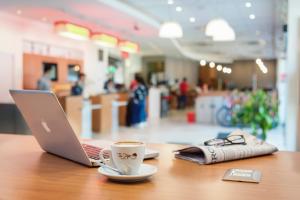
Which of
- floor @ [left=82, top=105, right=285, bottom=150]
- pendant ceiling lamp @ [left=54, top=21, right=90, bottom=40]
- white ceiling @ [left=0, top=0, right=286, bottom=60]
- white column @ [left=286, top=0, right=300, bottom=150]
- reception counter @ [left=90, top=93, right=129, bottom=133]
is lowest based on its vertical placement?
floor @ [left=82, top=105, right=285, bottom=150]

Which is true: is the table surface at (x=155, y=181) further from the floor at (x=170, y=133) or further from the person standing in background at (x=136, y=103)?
the person standing in background at (x=136, y=103)

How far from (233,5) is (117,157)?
21.9 ft

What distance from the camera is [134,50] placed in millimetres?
11227

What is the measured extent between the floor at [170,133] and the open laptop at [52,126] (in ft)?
18.5

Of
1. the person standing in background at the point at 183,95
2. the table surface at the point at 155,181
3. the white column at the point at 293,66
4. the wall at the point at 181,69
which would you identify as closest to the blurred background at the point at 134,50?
the white column at the point at 293,66

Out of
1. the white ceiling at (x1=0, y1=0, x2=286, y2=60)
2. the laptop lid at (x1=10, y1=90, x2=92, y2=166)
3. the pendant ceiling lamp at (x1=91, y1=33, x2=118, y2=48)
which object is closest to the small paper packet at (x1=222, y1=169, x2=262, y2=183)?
the laptop lid at (x1=10, y1=90, x2=92, y2=166)

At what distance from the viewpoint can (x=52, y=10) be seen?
269 inches

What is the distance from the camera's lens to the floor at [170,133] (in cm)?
748

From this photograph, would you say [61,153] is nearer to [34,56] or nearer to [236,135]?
[236,135]

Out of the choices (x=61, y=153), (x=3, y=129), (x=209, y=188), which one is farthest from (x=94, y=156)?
(x=3, y=129)

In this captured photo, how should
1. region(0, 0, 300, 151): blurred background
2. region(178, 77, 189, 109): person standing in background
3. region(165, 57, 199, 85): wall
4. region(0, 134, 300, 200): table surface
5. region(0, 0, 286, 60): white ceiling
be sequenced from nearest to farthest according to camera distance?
region(0, 134, 300, 200): table surface, region(0, 0, 300, 151): blurred background, region(0, 0, 286, 60): white ceiling, region(178, 77, 189, 109): person standing in background, region(165, 57, 199, 85): wall

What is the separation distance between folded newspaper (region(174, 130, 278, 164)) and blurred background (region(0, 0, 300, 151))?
85.3 inches

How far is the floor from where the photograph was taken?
24.6ft

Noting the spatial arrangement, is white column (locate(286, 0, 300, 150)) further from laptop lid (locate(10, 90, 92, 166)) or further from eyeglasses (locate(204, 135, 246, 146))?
laptop lid (locate(10, 90, 92, 166))
